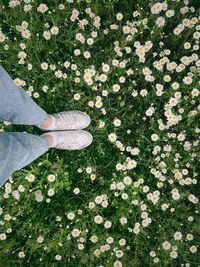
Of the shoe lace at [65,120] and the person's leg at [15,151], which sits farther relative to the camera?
the shoe lace at [65,120]

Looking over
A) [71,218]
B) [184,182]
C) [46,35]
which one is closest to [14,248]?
[71,218]

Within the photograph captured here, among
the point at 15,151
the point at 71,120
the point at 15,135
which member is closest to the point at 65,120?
the point at 71,120

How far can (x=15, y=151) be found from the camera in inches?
75.4

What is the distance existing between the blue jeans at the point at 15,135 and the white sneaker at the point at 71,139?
0.28 meters

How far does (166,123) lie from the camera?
8.75 ft

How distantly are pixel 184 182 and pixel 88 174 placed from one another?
0.87m

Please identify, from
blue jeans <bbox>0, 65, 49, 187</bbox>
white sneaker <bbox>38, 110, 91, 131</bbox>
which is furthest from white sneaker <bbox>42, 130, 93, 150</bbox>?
blue jeans <bbox>0, 65, 49, 187</bbox>

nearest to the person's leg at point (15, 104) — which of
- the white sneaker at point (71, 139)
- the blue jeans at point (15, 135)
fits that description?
the blue jeans at point (15, 135)

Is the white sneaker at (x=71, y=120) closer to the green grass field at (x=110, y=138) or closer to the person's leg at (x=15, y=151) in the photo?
the green grass field at (x=110, y=138)

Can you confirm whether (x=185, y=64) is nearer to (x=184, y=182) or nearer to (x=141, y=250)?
(x=184, y=182)

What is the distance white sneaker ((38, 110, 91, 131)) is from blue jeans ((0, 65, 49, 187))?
364 mm

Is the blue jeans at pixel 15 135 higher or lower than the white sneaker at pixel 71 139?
higher

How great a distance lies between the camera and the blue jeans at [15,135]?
73.0 inches

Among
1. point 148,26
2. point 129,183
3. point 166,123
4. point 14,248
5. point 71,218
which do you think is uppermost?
point 148,26
